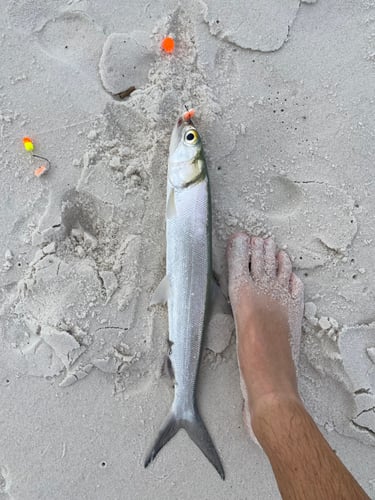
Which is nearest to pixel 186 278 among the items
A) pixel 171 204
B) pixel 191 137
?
pixel 171 204

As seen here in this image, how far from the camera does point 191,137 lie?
2.82 metres

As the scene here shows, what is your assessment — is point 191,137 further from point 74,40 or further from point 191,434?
point 191,434

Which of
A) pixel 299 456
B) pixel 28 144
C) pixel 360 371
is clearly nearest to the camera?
pixel 299 456

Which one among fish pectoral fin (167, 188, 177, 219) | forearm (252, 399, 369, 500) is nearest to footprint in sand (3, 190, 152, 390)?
fish pectoral fin (167, 188, 177, 219)

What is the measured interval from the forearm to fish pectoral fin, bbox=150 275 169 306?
83cm

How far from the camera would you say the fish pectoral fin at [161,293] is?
289cm

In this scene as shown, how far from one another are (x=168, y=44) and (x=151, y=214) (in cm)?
104

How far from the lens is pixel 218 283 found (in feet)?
10.2

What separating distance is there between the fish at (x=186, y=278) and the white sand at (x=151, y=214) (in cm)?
12

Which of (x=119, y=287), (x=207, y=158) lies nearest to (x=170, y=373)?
(x=119, y=287)

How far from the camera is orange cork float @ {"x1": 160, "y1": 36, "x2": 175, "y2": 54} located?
302cm

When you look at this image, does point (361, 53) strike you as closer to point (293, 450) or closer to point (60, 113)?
point (60, 113)

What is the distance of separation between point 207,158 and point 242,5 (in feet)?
3.23

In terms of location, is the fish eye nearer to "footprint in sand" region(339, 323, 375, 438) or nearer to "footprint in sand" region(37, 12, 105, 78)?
"footprint in sand" region(37, 12, 105, 78)
